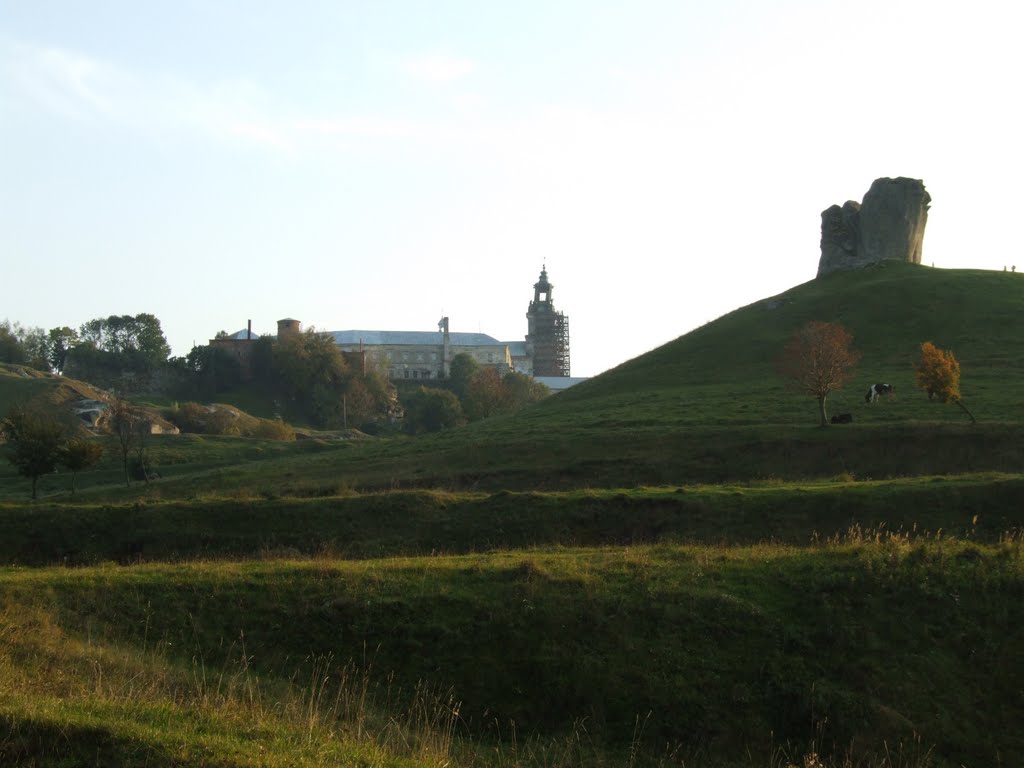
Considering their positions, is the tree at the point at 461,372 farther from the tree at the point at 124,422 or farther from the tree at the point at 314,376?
the tree at the point at 124,422

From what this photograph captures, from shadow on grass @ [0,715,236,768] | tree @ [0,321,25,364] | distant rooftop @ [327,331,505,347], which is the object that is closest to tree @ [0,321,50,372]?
tree @ [0,321,25,364]

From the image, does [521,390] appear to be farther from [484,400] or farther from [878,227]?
[878,227]

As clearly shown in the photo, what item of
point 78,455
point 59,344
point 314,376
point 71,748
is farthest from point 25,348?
point 71,748

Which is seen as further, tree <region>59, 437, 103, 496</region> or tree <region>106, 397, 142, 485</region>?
tree <region>106, 397, 142, 485</region>

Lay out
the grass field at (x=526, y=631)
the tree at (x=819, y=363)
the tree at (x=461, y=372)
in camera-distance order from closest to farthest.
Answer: the grass field at (x=526, y=631)
the tree at (x=819, y=363)
the tree at (x=461, y=372)

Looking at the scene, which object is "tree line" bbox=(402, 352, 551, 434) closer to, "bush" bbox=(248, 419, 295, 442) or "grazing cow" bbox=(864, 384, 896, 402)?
"bush" bbox=(248, 419, 295, 442)

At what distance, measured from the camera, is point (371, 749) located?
10.7 meters

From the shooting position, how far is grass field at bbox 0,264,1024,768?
12.6 metres

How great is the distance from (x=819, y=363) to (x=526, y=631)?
31.9m

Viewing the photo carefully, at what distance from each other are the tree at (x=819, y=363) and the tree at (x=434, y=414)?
51219 millimetres

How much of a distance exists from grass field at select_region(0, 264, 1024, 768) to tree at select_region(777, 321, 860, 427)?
14.4 m

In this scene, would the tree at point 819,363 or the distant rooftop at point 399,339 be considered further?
the distant rooftop at point 399,339

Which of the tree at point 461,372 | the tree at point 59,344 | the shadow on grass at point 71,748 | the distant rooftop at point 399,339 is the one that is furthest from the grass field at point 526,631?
the distant rooftop at point 399,339

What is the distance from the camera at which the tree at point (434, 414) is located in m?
96.4
